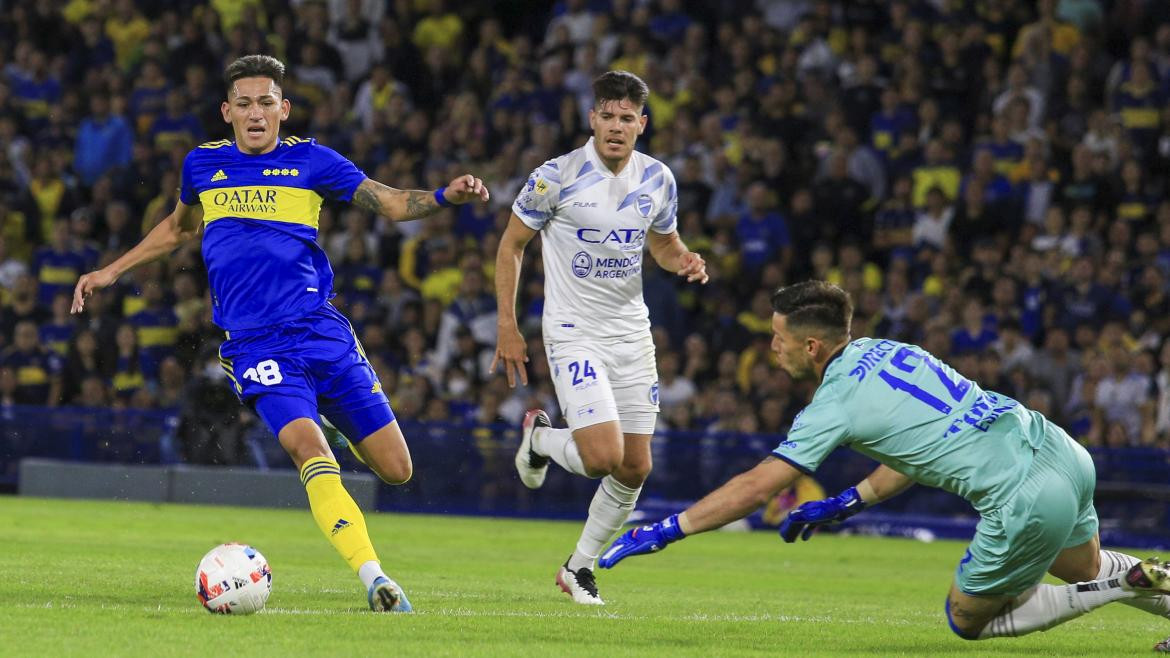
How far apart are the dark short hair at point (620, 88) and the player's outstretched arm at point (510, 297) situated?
0.91m

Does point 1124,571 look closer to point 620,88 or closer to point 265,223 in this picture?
point 620,88

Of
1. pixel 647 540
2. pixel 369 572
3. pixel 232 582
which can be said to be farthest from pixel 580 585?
pixel 647 540

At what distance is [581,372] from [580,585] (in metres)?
1.25

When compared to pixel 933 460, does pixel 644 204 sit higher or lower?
higher

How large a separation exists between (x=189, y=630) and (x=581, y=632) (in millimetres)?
1824

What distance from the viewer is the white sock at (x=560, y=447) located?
9.77 metres

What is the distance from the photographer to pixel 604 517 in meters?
9.81

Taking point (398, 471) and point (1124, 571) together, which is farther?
point (398, 471)

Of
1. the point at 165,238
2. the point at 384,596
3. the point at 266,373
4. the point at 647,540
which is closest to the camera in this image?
the point at 647,540

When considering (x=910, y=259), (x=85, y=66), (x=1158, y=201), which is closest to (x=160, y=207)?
(x=85, y=66)

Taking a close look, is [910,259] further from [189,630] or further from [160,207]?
[189,630]

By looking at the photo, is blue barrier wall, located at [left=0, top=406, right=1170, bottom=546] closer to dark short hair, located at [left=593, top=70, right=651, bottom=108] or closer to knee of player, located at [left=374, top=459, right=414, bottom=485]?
dark short hair, located at [left=593, top=70, right=651, bottom=108]

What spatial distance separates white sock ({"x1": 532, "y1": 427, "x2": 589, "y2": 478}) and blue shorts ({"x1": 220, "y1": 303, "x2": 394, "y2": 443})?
50.9 inches

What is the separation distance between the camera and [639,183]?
9.88 m
